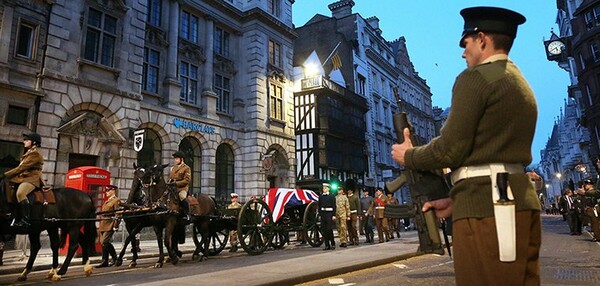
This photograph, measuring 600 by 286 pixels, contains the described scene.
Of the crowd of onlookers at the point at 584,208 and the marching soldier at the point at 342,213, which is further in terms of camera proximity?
the marching soldier at the point at 342,213

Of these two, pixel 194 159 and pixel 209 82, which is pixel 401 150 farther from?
pixel 209 82

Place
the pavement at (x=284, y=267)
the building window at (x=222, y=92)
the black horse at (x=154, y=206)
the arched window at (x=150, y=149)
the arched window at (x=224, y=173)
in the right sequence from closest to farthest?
the pavement at (x=284, y=267)
the black horse at (x=154, y=206)
the arched window at (x=150, y=149)
the arched window at (x=224, y=173)
the building window at (x=222, y=92)

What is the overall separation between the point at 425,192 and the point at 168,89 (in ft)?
67.7

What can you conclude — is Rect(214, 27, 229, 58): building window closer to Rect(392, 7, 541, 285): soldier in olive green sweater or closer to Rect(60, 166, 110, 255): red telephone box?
Rect(60, 166, 110, 255): red telephone box

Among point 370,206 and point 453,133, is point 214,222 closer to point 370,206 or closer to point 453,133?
point 370,206

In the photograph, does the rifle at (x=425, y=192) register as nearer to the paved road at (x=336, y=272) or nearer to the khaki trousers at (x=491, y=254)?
the khaki trousers at (x=491, y=254)

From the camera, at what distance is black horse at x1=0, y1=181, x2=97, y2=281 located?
26.1ft

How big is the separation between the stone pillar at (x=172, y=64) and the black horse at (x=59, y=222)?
491 inches

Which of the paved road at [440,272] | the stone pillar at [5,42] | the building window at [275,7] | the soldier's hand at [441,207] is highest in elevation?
the building window at [275,7]

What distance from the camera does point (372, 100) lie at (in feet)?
135

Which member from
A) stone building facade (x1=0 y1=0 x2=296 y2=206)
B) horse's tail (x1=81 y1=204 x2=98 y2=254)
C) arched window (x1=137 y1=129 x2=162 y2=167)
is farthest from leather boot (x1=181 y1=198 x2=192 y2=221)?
arched window (x1=137 y1=129 x2=162 y2=167)

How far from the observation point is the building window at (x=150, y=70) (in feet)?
67.9

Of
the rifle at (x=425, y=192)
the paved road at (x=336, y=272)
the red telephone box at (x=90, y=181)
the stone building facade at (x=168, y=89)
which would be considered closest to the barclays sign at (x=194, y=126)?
the stone building facade at (x=168, y=89)

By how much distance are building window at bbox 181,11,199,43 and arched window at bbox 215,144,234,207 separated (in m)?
6.93
